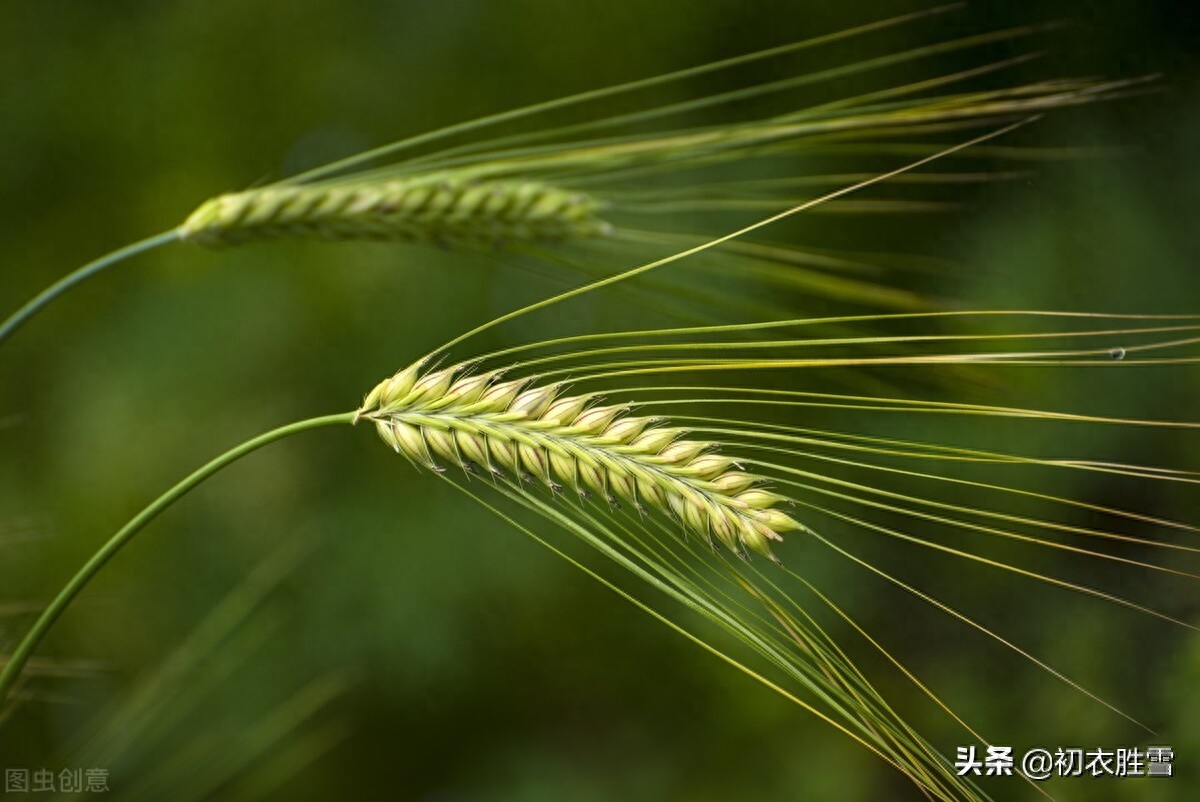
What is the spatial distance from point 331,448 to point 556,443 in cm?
88

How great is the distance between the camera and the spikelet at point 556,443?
447 mm

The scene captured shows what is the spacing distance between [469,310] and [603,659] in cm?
53

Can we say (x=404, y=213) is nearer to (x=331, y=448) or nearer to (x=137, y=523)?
(x=137, y=523)

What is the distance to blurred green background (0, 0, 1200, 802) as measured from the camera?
3.89 feet

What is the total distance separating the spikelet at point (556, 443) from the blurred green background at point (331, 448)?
0.75m


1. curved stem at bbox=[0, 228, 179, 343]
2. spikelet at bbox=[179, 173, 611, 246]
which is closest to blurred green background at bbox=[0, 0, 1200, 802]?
spikelet at bbox=[179, 173, 611, 246]

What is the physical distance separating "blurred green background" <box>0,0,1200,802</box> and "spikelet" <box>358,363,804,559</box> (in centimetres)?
75

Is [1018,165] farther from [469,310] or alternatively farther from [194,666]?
[194,666]

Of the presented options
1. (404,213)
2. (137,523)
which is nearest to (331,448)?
(404,213)

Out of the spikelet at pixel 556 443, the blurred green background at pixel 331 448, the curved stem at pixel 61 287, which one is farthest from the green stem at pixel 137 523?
the blurred green background at pixel 331 448

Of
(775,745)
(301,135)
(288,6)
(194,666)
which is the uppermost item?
(288,6)

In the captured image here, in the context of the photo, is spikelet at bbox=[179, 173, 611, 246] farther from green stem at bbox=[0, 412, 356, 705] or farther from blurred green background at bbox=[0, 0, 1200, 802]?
blurred green background at bbox=[0, 0, 1200, 802]

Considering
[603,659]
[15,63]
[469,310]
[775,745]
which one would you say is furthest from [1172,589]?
[15,63]

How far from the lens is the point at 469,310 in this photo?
4.08 ft
